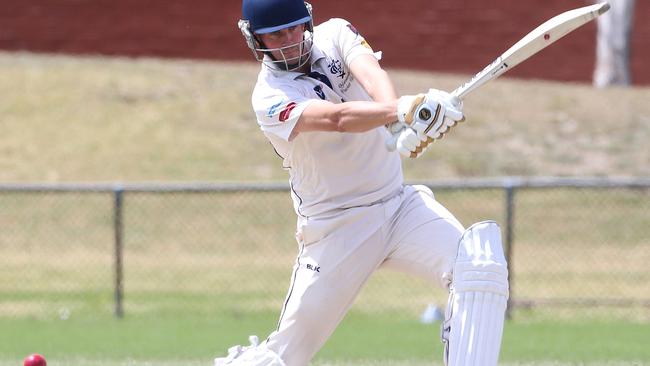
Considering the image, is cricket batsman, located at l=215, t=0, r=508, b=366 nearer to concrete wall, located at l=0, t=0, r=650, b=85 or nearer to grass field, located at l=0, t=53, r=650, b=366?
grass field, located at l=0, t=53, r=650, b=366

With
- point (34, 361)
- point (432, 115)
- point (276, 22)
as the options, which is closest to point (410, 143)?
point (432, 115)

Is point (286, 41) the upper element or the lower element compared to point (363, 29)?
lower

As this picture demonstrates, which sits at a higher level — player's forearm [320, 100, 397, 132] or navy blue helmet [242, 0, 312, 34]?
navy blue helmet [242, 0, 312, 34]

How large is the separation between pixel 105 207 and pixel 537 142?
20.3ft

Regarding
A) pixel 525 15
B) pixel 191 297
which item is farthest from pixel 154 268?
pixel 525 15

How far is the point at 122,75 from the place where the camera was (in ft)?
64.6

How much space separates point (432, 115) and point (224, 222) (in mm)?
10100

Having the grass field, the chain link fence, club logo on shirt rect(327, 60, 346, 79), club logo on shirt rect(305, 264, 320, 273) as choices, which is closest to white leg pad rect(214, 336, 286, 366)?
club logo on shirt rect(305, 264, 320, 273)

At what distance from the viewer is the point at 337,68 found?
6191mm

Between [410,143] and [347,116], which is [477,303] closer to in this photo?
[410,143]

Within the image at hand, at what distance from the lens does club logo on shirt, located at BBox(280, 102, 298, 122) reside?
579 cm

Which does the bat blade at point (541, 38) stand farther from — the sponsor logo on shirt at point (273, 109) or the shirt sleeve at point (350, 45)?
the sponsor logo on shirt at point (273, 109)

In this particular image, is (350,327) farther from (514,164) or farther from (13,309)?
(514,164)

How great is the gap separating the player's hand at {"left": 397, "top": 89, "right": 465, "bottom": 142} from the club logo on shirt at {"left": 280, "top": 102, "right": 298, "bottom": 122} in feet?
2.16
